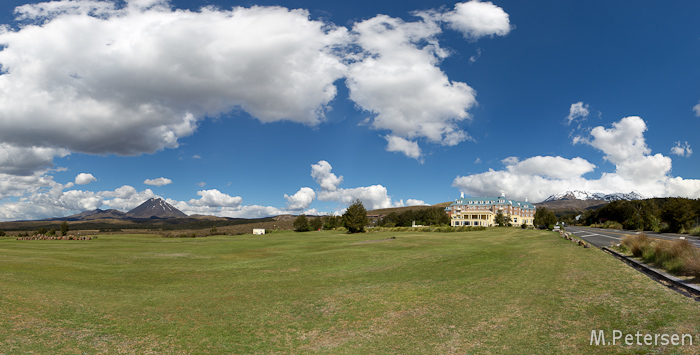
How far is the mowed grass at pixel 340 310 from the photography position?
8820 millimetres

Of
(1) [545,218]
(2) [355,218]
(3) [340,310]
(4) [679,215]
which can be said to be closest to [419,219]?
(1) [545,218]

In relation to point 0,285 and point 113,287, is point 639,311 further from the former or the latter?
point 0,285

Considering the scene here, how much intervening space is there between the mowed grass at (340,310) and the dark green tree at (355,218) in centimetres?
5318

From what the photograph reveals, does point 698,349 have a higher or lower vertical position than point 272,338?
higher

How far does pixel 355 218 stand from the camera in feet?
241

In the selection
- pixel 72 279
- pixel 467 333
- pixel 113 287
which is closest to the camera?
pixel 467 333

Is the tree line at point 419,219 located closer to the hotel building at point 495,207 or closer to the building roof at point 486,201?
the hotel building at point 495,207

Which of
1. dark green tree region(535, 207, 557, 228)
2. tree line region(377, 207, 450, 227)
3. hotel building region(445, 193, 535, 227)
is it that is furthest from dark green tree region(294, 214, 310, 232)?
dark green tree region(535, 207, 557, 228)

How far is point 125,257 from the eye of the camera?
26469mm

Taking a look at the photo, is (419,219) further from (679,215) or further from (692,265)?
(692,265)

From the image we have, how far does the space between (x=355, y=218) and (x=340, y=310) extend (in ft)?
201

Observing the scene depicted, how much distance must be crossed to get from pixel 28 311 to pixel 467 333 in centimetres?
1356

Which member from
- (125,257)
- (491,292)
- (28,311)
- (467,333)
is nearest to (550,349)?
(467,333)

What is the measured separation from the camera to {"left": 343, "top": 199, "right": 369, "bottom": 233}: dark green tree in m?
73.5
